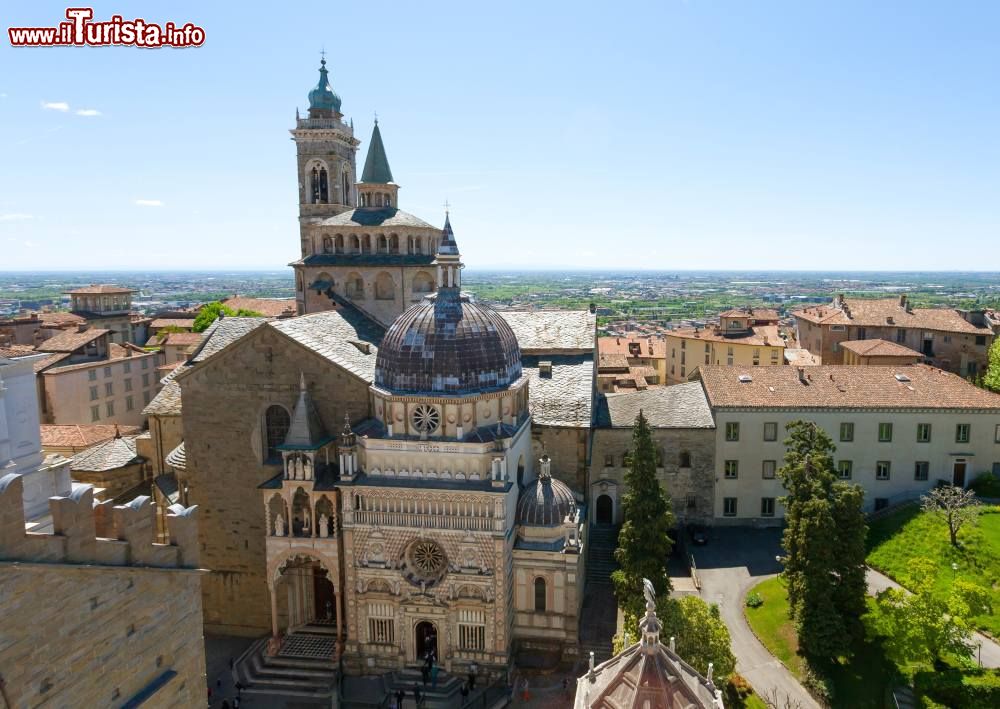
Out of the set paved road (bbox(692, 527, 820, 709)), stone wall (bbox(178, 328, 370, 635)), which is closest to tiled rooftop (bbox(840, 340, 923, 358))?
paved road (bbox(692, 527, 820, 709))

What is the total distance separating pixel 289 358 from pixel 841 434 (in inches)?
1487

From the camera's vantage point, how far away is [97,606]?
14.2m

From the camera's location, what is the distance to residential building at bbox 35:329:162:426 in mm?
68562

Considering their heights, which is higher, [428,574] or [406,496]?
[406,496]

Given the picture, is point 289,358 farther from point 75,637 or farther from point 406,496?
point 75,637

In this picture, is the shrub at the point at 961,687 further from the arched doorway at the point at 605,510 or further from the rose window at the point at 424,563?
the rose window at the point at 424,563

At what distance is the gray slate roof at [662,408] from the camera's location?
5028 cm

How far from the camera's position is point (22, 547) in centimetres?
1282

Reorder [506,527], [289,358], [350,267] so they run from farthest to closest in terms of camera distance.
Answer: [350,267], [289,358], [506,527]

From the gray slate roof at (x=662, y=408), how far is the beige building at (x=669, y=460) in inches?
2.7

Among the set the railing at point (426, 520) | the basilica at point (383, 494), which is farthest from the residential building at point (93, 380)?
the railing at point (426, 520)

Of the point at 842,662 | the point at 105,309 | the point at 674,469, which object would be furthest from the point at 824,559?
the point at 105,309

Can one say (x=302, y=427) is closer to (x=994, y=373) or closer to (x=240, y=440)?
(x=240, y=440)

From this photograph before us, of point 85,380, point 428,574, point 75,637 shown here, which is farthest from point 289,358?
point 85,380
